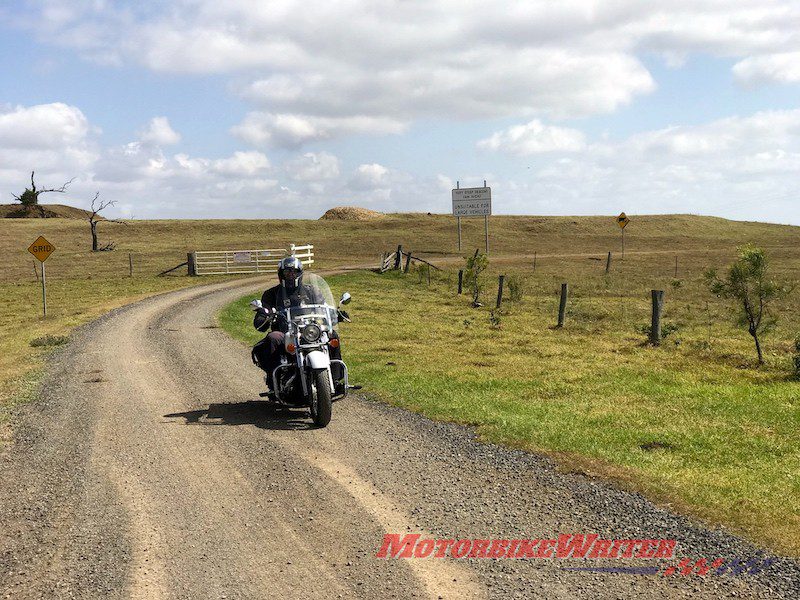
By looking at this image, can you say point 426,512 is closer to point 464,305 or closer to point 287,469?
point 287,469

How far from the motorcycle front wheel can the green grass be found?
1.90m

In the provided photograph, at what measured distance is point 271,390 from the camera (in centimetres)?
1062

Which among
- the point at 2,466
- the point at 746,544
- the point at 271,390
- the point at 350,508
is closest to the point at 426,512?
the point at 350,508

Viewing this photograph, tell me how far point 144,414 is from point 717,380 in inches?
436

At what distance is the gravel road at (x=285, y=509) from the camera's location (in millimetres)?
5480

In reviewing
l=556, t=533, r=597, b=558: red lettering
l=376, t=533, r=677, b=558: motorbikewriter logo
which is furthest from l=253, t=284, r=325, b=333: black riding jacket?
l=556, t=533, r=597, b=558: red lettering

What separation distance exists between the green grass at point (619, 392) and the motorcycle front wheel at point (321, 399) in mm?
1903

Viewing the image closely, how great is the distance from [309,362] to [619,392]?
6400mm

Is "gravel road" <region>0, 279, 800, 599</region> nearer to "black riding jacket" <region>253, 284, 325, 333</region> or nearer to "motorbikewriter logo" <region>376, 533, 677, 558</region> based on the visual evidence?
"motorbikewriter logo" <region>376, 533, 677, 558</region>

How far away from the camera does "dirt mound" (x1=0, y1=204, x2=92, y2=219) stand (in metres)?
106

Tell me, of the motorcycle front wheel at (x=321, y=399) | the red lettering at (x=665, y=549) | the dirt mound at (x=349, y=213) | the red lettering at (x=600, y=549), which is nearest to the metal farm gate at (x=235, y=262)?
the motorcycle front wheel at (x=321, y=399)

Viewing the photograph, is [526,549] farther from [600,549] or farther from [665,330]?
[665,330]

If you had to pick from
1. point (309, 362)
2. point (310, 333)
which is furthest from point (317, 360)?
point (310, 333)

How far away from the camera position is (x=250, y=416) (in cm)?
1080
